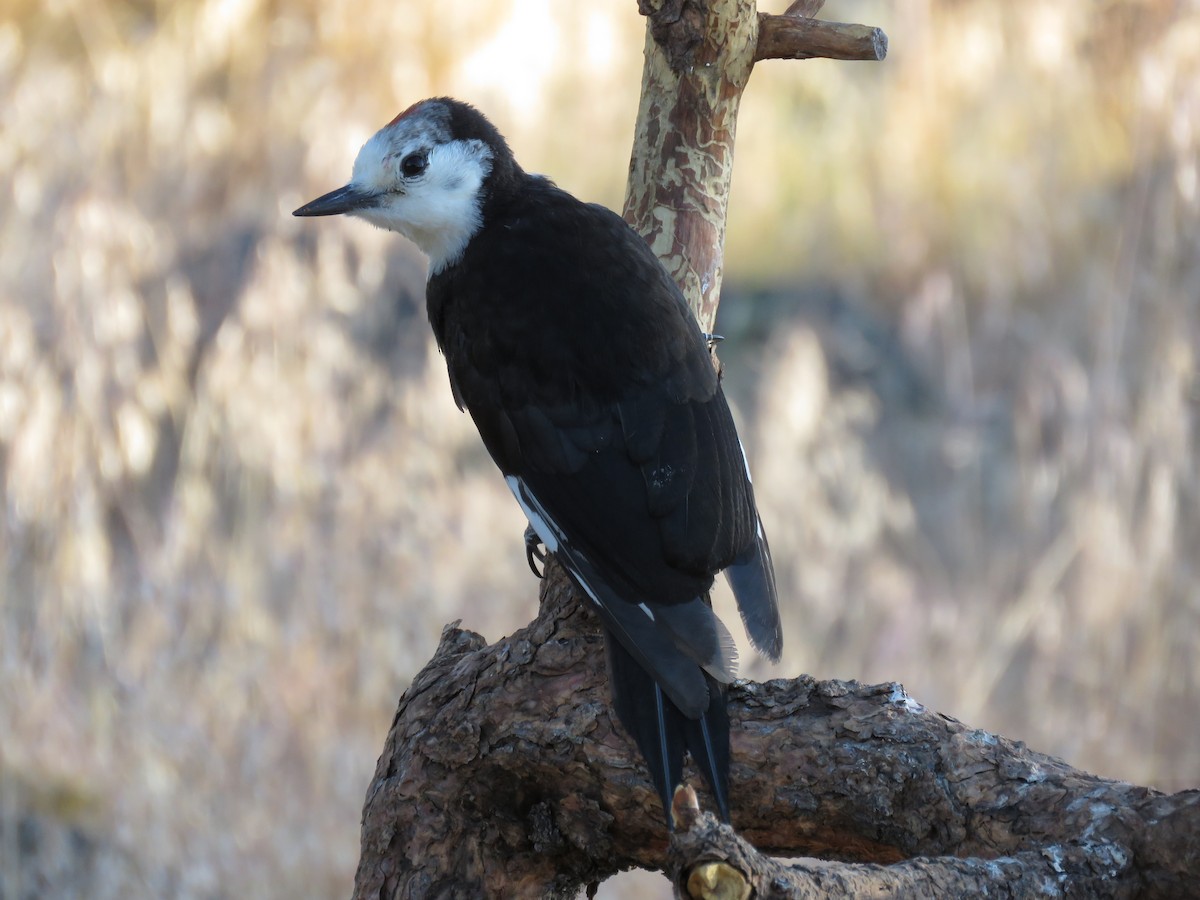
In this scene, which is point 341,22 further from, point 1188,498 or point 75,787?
point 1188,498

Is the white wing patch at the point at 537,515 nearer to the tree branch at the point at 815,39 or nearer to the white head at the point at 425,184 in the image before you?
the white head at the point at 425,184

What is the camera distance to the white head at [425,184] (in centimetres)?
182

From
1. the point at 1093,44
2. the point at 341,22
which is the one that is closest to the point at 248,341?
the point at 341,22

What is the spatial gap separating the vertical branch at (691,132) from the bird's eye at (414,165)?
30cm

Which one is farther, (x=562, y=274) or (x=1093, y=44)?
(x=1093, y=44)

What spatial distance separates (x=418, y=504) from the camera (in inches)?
123

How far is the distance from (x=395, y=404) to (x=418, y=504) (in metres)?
0.26

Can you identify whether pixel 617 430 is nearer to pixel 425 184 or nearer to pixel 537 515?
pixel 537 515

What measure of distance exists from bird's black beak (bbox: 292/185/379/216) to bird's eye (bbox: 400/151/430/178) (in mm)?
51

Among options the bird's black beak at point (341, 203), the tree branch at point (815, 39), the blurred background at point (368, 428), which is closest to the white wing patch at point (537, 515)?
the bird's black beak at point (341, 203)

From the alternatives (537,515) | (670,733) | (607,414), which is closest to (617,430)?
(607,414)

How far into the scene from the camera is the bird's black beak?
1.81 m

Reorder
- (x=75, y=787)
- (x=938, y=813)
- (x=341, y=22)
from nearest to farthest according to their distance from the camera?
(x=938, y=813) < (x=75, y=787) < (x=341, y=22)

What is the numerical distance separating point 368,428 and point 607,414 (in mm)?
1750
